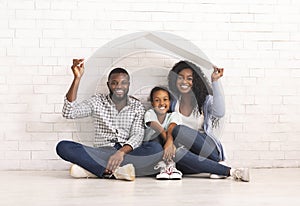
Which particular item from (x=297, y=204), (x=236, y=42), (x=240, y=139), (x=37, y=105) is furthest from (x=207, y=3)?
(x=297, y=204)

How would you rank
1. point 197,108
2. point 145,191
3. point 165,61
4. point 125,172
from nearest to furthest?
point 145,191
point 125,172
point 197,108
point 165,61

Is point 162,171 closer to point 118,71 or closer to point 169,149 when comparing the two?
point 169,149

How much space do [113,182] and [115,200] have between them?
543 millimetres

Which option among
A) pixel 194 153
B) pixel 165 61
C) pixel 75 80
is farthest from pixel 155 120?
pixel 75 80

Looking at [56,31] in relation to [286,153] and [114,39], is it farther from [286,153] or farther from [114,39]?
[286,153]

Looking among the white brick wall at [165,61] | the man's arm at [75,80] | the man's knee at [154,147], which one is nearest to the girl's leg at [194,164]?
the man's knee at [154,147]

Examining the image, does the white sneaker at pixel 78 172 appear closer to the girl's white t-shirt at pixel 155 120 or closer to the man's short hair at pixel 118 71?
the girl's white t-shirt at pixel 155 120

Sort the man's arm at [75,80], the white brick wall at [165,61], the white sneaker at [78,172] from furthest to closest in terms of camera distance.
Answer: the white brick wall at [165,61]
the man's arm at [75,80]
the white sneaker at [78,172]

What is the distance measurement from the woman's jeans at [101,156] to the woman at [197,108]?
0.16 meters

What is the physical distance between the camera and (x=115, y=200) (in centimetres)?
248

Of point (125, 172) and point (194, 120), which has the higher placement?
point (194, 120)

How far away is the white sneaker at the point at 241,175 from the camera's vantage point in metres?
3.06

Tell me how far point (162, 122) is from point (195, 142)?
0.82ft

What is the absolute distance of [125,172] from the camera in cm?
307
